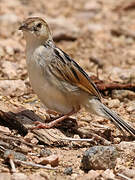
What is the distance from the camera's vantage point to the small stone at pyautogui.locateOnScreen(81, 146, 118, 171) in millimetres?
5504

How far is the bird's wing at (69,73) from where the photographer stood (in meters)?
6.51

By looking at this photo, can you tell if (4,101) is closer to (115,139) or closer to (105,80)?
(115,139)

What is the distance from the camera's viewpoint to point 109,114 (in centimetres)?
671

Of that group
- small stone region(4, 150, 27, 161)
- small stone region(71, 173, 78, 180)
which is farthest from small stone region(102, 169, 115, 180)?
small stone region(4, 150, 27, 161)

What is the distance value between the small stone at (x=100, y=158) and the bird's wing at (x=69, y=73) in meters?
1.26

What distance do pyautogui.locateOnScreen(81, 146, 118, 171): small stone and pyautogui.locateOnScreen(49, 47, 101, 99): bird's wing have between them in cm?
126

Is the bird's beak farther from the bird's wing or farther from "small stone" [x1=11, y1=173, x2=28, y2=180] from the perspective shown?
"small stone" [x1=11, y1=173, x2=28, y2=180]

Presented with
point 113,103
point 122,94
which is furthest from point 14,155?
point 122,94

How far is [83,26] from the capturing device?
12398 mm

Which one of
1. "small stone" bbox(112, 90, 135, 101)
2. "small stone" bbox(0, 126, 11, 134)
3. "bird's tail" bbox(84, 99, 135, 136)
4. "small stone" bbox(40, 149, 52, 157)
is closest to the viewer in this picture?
"small stone" bbox(40, 149, 52, 157)

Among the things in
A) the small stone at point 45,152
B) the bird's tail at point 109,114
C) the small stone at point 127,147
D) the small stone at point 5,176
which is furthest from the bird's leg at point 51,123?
the small stone at point 5,176

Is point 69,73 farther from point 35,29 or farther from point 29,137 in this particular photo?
point 29,137

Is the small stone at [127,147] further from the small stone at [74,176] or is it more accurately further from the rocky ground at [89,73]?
the small stone at [74,176]

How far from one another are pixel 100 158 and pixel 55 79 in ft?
4.46
